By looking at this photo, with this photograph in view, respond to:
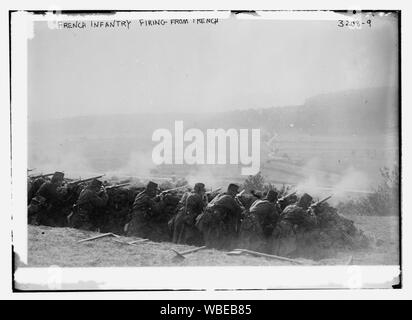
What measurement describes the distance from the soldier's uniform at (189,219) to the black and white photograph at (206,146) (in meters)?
0.01

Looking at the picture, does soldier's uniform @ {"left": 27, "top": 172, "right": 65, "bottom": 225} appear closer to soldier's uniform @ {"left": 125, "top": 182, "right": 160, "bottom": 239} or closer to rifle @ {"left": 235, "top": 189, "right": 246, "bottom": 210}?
soldier's uniform @ {"left": 125, "top": 182, "right": 160, "bottom": 239}

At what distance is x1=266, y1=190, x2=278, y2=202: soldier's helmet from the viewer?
6062 mm

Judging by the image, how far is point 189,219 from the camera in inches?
238

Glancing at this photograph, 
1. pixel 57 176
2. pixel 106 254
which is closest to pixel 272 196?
pixel 106 254

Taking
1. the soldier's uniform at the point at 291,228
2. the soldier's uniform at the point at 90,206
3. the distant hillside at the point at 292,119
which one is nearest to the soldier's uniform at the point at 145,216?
the soldier's uniform at the point at 90,206

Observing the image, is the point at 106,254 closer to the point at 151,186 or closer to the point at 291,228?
the point at 151,186

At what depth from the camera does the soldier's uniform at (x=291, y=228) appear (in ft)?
19.6

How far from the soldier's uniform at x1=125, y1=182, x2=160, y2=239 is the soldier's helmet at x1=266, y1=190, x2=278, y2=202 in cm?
129

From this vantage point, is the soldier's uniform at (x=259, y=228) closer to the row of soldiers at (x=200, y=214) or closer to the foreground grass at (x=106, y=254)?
the row of soldiers at (x=200, y=214)

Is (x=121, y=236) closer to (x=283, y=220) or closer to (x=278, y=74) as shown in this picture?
(x=283, y=220)

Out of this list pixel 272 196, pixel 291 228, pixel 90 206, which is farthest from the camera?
pixel 90 206

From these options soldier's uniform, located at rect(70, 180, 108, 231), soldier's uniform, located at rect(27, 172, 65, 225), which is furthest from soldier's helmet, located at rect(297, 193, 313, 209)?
soldier's uniform, located at rect(27, 172, 65, 225)

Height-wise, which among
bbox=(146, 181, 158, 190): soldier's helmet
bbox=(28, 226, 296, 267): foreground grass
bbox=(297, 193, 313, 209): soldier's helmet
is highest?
bbox=(146, 181, 158, 190): soldier's helmet

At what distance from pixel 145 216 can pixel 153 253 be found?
17.2 inches
